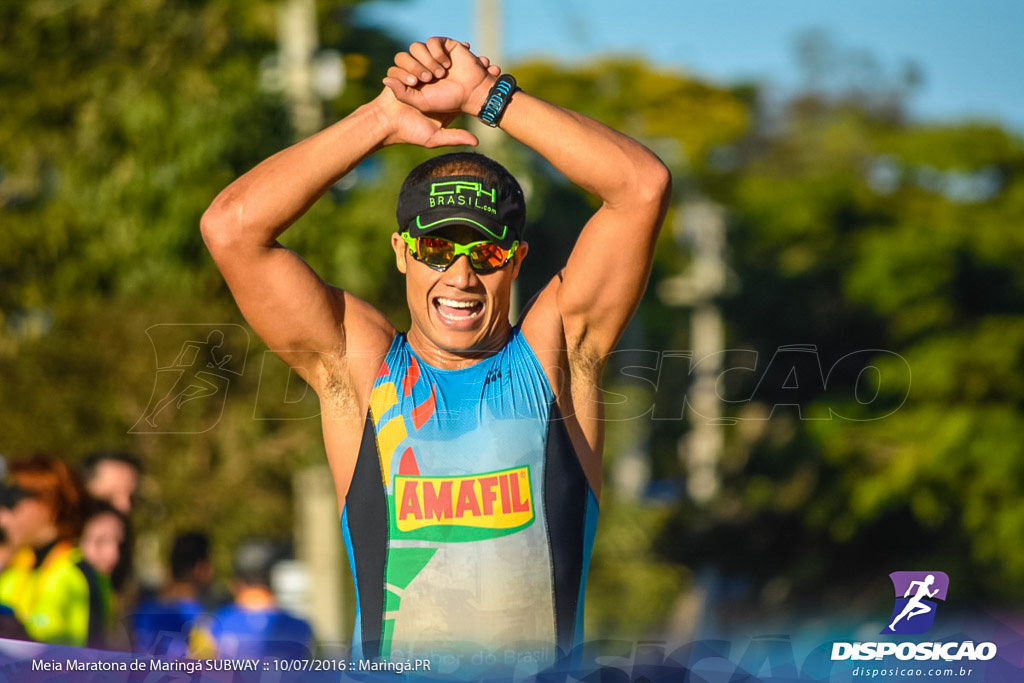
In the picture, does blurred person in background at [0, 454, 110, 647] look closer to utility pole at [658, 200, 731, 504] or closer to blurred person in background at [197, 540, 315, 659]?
blurred person in background at [197, 540, 315, 659]

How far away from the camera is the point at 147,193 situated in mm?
10867

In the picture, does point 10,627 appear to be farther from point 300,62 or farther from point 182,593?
point 300,62

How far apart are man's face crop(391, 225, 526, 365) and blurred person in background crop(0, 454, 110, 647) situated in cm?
200

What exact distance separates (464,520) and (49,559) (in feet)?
8.50

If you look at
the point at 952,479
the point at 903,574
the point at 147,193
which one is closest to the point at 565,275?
the point at 903,574

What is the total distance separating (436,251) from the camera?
315 centimetres

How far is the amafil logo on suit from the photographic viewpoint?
331 cm

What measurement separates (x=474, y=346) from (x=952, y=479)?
18176 millimetres

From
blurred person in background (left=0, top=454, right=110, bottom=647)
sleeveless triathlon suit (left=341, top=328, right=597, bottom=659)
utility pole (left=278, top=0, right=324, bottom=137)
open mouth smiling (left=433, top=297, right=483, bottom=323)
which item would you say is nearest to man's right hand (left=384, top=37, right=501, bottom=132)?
open mouth smiling (left=433, top=297, right=483, bottom=323)

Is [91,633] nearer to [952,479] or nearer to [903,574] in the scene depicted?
[903,574]

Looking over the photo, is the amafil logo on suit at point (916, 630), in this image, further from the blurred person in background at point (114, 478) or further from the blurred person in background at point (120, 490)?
the blurred person in background at point (114, 478)

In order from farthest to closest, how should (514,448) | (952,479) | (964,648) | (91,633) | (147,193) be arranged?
(952,479) < (147,193) < (91,633) < (964,648) < (514,448)

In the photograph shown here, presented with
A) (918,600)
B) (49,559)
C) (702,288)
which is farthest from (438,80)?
(702,288)

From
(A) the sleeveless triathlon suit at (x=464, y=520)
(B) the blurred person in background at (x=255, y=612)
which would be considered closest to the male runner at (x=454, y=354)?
(A) the sleeveless triathlon suit at (x=464, y=520)
